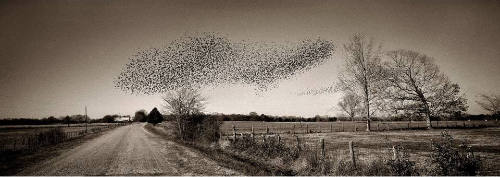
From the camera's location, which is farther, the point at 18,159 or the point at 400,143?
the point at 400,143

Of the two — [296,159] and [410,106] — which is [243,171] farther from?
[410,106]

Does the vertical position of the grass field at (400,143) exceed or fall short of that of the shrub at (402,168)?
it falls short

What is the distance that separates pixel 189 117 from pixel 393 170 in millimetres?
22858

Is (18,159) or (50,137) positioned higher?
(18,159)

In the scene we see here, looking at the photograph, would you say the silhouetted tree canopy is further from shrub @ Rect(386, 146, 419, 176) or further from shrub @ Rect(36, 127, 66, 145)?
shrub @ Rect(386, 146, 419, 176)

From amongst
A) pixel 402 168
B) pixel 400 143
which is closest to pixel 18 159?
pixel 402 168

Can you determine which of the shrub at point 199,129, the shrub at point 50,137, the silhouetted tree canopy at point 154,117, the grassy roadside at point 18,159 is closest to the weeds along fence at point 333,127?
the shrub at point 199,129

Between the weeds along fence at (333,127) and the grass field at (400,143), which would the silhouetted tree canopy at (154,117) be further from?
the grass field at (400,143)

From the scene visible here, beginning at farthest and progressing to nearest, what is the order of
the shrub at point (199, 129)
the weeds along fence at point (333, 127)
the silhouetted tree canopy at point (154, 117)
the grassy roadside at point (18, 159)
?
1. the silhouetted tree canopy at point (154, 117)
2. the weeds along fence at point (333, 127)
3. the shrub at point (199, 129)
4. the grassy roadside at point (18, 159)

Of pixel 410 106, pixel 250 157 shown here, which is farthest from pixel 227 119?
pixel 250 157

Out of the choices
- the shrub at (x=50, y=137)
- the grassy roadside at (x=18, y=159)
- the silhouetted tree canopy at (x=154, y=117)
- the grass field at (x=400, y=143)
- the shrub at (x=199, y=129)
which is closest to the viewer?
the grassy roadside at (x=18, y=159)

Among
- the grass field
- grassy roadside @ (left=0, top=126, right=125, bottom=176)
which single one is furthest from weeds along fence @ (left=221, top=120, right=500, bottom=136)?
grassy roadside @ (left=0, top=126, right=125, bottom=176)

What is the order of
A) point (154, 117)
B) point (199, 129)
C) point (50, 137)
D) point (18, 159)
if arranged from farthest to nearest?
→ 1. point (154, 117)
2. point (50, 137)
3. point (199, 129)
4. point (18, 159)

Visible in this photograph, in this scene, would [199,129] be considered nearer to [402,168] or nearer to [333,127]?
[402,168]
